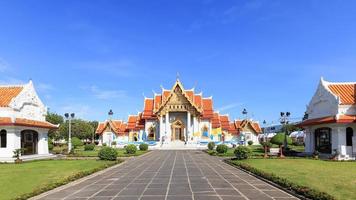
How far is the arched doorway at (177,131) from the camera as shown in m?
63.2

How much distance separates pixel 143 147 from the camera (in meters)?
49.8

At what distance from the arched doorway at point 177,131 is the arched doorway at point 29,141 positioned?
2894 cm

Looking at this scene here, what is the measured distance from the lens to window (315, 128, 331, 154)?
107 ft

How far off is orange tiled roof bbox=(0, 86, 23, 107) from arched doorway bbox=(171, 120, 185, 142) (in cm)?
3082

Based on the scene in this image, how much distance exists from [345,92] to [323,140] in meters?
4.55

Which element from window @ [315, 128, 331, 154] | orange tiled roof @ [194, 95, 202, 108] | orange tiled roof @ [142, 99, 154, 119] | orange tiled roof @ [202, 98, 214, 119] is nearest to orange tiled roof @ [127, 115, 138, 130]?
orange tiled roof @ [142, 99, 154, 119]

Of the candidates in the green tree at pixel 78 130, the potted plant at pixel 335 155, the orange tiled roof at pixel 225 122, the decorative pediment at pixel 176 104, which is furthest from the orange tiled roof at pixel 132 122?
the potted plant at pixel 335 155

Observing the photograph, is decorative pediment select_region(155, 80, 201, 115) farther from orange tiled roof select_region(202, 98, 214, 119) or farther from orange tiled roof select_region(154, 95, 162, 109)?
orange tiled roof select_region(202, 98, 214, 119)

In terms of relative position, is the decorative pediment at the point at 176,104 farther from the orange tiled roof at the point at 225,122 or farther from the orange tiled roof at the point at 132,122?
the orange tiled roof at the point at 225,122

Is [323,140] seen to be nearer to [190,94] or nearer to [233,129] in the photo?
[190,94]

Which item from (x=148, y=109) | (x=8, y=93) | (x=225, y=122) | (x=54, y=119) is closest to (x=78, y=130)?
(x=54, y=119)

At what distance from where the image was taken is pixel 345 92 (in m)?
33.4

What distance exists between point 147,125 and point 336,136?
38.7 m

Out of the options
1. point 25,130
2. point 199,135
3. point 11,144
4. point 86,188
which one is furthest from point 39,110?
point 199,135
